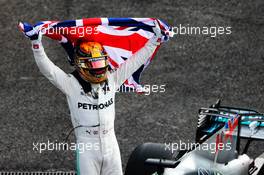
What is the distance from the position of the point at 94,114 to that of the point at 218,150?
1296 millimetres

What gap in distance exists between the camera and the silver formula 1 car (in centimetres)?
692

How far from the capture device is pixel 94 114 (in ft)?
25.0

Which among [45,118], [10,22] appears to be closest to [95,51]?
[45,118]

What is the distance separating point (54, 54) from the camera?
11.1 m

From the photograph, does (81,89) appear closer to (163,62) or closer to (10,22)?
(163,62)

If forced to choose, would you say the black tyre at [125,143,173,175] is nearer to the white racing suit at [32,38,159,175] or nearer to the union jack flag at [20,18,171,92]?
the white racing suit at [32,38,159,175]

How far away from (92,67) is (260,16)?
4956 mm

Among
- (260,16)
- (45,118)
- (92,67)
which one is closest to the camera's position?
(92,67)

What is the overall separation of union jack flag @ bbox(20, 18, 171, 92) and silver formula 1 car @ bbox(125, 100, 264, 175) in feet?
2.88

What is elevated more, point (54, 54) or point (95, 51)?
point (95, 51)

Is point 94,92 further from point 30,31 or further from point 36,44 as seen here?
point 30,31

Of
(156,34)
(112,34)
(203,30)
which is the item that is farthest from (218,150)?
(203,30)

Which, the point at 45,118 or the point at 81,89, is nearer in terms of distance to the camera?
the point at 81,89

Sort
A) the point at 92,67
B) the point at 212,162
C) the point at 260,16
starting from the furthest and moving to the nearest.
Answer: the point at 260,16
the point at 92,67
the point at 212,162
